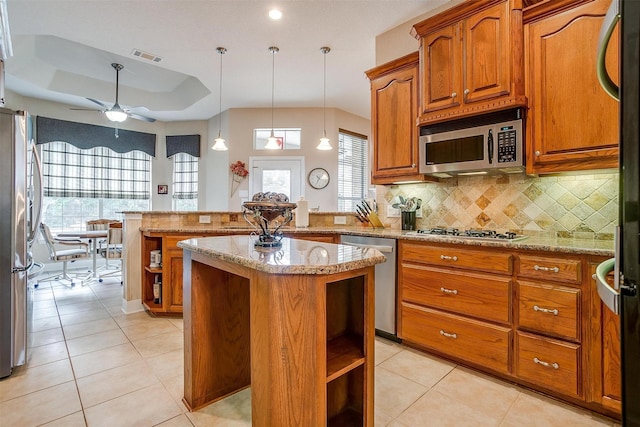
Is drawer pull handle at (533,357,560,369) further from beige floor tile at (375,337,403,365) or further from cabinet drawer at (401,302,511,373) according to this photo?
beige floor tile at (375,337,403,365)

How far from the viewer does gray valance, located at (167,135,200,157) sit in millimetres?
6516

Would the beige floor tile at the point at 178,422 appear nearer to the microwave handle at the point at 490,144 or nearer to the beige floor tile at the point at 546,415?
the beige floor tile at the point at 546,415

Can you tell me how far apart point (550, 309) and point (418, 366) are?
3.06ft

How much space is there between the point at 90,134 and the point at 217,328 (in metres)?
5.91

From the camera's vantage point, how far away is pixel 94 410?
1702 millimetres

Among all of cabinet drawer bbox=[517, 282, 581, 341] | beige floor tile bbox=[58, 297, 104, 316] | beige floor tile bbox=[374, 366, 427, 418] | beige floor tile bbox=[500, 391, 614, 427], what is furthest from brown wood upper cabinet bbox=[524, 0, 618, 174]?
beige floor tile bbox=[58, 297, 104, 316]

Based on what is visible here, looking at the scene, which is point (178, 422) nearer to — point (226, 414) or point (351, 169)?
point (226, 414)

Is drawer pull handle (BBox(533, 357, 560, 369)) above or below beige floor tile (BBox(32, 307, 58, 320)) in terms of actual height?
above

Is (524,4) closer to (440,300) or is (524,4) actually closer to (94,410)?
(440,300)

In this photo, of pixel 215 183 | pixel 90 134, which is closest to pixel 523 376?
pixel 215 183

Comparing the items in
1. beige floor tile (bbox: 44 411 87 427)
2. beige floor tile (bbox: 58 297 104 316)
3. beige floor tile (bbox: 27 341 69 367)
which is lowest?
beige floor tile (bbox: 44 411 87 427)

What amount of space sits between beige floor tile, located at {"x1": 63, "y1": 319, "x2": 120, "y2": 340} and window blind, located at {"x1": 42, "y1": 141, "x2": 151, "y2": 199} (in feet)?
12.4

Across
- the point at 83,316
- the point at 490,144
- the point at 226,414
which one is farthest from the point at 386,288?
the point at 83,316

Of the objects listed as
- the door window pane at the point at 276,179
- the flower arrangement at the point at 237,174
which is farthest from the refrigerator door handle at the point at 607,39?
the flower arrangement at the point at 237,174
